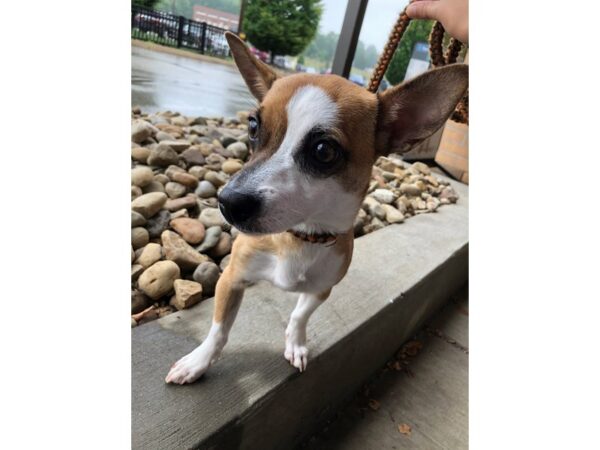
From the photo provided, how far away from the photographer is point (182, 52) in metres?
5.05

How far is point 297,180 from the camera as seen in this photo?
1.04m

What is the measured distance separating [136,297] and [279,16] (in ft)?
18.8

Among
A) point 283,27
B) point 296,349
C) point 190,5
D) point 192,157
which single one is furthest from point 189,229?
point 283,27

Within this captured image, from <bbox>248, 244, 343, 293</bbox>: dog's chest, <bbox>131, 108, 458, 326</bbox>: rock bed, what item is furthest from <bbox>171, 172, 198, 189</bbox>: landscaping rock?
<bbox>248, 244, 343, 293</bbox>: dog's chest

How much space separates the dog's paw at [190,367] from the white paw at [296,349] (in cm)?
33

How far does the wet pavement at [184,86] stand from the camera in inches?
158

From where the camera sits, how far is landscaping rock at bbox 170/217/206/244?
2.15 metres

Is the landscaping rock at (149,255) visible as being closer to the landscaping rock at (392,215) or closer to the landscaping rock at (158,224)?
the landscaping rock at (158,224)

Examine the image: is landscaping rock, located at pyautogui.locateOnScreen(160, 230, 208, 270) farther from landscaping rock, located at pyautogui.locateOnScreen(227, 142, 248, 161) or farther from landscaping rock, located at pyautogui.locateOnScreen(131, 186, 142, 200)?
landscaping rock, located at pyautogui.locateOnScreen(227, 142, 248, 161)

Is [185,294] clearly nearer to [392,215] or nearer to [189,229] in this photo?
[189,229]

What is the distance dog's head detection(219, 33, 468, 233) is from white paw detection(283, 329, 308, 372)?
0.53 metres

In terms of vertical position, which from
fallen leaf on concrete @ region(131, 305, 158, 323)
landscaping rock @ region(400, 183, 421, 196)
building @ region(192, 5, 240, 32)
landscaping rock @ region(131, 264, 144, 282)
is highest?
building @ region(192, 5, 240, 32)

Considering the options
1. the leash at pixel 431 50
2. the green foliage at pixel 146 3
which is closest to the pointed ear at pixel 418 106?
the leash at pixel 431 50

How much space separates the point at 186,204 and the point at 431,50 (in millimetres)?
1644
